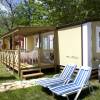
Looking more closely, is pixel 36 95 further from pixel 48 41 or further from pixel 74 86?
pixel 48 41

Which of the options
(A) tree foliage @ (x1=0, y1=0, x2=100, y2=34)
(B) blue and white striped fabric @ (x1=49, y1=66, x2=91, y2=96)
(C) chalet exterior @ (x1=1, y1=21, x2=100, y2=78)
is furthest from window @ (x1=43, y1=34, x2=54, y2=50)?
(B) blue and white striped fabric @ (x1=49, y1=66, x2=91, y2=96)

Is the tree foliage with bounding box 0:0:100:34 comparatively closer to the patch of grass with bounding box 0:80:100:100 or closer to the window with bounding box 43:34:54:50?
the window with bounding box 43:34:54:50

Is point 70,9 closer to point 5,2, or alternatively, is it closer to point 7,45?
point 7,45

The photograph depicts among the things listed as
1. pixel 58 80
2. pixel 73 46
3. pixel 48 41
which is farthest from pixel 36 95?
pixel 48 41

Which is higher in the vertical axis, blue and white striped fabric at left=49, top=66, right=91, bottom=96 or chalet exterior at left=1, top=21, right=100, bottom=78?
chalet exterior at left=1, top=21, right=100, bottom=78

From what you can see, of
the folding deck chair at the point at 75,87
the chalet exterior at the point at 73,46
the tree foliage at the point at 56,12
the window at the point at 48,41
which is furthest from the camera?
the tree foliage at the point at 56,12

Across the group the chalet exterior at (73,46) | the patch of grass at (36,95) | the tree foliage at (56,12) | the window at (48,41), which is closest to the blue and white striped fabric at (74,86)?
the patch of grass at (36,95)

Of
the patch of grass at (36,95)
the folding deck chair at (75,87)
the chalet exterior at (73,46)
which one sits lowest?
the patch of grass at (36,95)

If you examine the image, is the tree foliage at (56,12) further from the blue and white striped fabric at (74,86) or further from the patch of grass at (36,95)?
the patch of grass at (36,95)

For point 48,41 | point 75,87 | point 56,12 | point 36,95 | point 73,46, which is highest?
point 56,12

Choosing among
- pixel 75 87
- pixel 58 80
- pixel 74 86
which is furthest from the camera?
pixel 58 80

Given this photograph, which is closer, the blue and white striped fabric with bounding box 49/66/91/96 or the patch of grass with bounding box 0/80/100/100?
the blue and white striped fabric with bounding box 49/66/91/96

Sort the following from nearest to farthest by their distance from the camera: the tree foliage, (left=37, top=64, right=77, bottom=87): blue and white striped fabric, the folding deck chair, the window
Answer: the folding deck chair
(left=37, top=64, right=77, bottom=87): blue and white striped fabric
the window
the tree foliage

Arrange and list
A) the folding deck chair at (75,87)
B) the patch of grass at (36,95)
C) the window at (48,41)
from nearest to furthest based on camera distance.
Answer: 1. the folding deck chair at (75,87)
2. the patch of grass at (36,95)
3. the window at (48,41)
